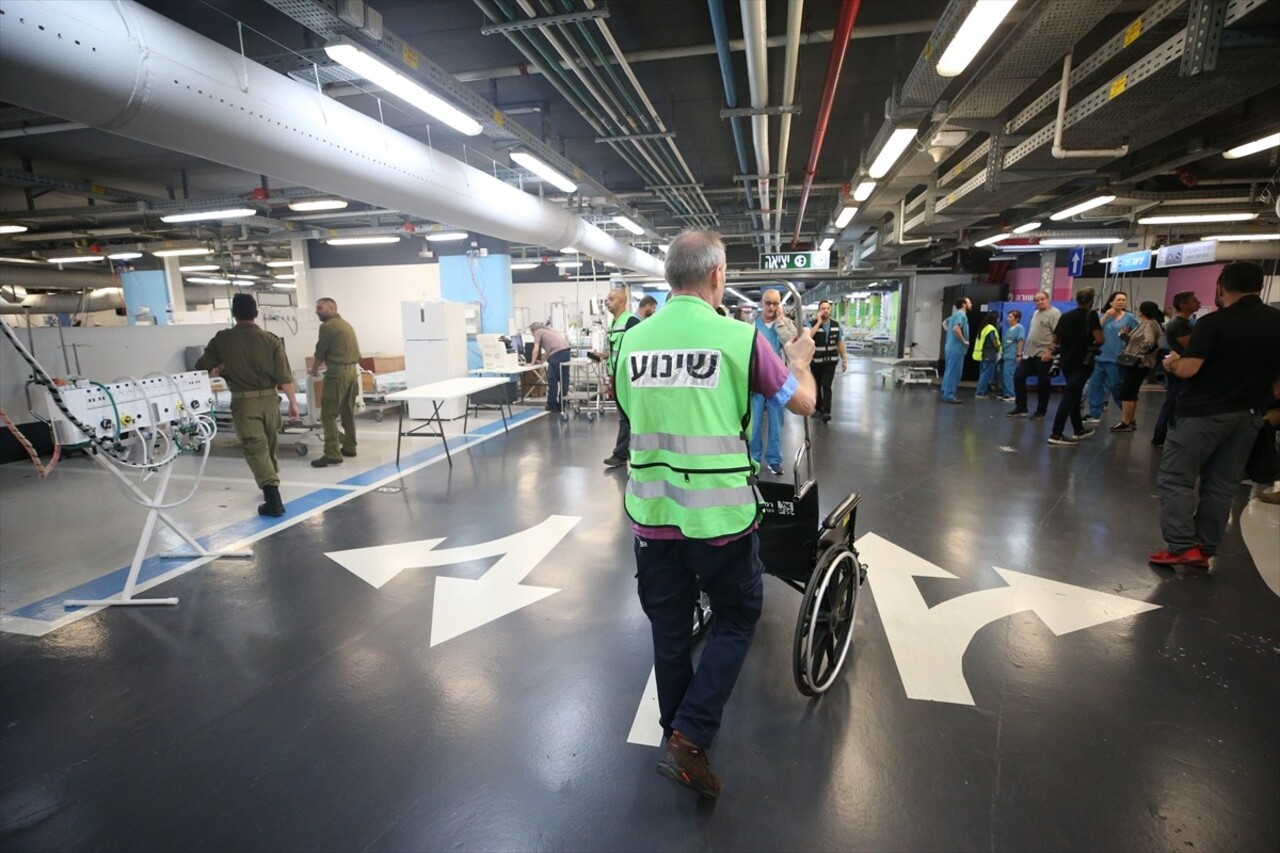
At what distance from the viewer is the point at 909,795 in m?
1.75

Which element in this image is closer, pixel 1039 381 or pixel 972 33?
pixel 972 33

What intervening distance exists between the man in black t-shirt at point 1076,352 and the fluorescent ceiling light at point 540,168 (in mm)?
A: 5662

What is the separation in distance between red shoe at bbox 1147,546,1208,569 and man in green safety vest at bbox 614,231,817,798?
10.3 feet

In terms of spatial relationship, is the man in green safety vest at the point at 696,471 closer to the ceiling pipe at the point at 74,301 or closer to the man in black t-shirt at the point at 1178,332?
the man in black t-shirt at the point at 1178,332

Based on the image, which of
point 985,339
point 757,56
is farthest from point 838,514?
point 985,339

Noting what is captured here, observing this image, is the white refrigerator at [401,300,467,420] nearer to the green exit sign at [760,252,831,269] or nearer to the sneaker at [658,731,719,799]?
the green exit sign at [760,252,831,269]

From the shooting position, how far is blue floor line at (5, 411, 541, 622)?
3.01 metres

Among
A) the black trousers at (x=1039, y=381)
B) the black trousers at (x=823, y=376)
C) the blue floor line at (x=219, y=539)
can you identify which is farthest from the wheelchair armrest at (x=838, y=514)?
the black trousers at (x=1039, y=381)

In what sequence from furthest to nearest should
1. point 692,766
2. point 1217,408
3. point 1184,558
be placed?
point 1184,558 → point 1217,408 → point 692,766

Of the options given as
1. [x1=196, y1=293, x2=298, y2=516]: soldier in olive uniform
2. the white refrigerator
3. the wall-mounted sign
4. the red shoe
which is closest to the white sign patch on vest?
the red shoe

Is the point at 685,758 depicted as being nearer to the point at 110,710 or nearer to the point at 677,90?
the point at 110,710

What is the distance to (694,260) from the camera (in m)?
1.62

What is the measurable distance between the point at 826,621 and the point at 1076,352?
5.78m

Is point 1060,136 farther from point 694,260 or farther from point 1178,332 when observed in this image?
point 694,260
